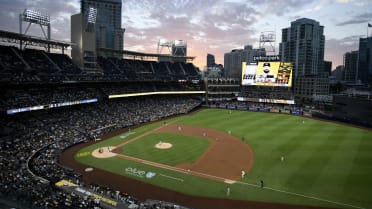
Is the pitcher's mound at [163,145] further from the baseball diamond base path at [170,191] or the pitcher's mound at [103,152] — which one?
the pitcher's mound at [103,152]

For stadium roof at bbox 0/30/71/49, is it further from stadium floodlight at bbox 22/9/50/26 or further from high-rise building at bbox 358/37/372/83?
high-rise building at bbox 358/37/372/83

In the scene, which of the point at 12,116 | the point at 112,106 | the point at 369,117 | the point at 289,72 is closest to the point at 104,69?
the point at 112,106

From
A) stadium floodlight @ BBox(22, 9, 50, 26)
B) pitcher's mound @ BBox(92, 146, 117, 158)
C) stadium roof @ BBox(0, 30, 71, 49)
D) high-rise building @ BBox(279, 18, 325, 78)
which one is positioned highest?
high-rise building @ BBox(279, 18, 325, 78)

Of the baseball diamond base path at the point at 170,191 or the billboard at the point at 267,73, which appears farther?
the billboard at the point at 267,73

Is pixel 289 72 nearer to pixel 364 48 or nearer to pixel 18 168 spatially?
pixel 18 168

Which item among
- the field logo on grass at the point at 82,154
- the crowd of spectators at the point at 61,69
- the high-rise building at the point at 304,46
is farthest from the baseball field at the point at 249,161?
the high-rise building at the point at 304,46

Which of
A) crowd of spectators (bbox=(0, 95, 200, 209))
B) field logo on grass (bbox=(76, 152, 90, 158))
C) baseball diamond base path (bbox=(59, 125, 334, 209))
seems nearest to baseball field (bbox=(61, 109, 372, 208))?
field logo on grass (bbox=(76, 152, 90, 158))

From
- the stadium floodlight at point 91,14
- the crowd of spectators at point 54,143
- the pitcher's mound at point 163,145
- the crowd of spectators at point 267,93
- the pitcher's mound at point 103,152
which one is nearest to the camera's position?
the crowd of spectators at point 54,143

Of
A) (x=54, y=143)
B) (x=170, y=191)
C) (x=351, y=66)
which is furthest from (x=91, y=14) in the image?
(x=351, y=66)
